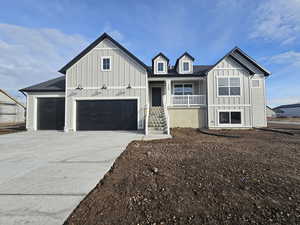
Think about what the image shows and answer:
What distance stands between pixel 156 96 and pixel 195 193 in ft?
41.0

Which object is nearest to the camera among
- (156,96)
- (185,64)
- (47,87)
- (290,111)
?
(47,87)

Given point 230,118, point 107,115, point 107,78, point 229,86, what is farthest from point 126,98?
point 230,118

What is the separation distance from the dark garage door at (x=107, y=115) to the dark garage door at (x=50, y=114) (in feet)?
5.89

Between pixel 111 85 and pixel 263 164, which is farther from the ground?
pixel 111 85

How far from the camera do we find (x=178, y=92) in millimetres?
14273

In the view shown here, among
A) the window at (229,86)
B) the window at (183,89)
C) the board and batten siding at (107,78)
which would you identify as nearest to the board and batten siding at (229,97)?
the window at (229,86)

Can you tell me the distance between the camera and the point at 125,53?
1180cm

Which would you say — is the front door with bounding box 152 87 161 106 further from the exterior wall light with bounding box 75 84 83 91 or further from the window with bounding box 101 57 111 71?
the exterior wall light with bounding box 75 84 83 91

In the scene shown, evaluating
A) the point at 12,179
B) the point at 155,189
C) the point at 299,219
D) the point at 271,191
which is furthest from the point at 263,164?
the point at 12,179

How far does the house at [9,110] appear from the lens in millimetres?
24391

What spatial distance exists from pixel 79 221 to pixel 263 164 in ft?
15.9

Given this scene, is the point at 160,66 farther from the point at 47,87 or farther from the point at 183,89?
the point at 47,87

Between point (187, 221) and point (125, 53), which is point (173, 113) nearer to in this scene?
point (125, 53)

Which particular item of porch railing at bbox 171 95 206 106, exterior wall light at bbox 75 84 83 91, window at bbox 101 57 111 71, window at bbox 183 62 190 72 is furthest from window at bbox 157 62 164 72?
exterior wall light at bbox 75 84 83 91
